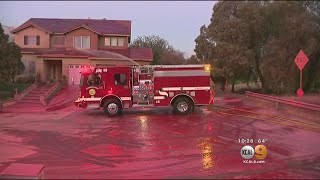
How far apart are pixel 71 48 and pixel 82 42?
1.25 m

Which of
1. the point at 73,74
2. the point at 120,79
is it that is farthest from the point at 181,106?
the point at 73,74

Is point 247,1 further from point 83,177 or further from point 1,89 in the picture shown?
point 83,177

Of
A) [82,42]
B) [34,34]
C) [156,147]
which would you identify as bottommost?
[156,147]

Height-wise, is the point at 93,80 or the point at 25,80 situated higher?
the point at 93,80

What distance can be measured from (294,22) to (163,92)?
A: 22.5 m

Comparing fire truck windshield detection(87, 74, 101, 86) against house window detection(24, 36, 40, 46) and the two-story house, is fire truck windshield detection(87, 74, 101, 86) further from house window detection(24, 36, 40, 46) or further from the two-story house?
house window detection(24, 36, 40, 46)

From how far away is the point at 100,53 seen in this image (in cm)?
3812

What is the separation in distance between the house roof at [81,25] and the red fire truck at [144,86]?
18885mm

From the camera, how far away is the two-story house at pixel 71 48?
37.2m

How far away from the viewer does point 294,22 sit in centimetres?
3794

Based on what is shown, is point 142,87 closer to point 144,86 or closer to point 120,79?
point 144,86

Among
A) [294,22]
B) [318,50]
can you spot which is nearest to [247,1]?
[294,22]

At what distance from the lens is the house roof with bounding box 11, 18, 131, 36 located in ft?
129

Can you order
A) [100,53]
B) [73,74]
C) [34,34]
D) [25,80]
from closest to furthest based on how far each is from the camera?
[25,80], [73,74], [100,53], [34,34]
